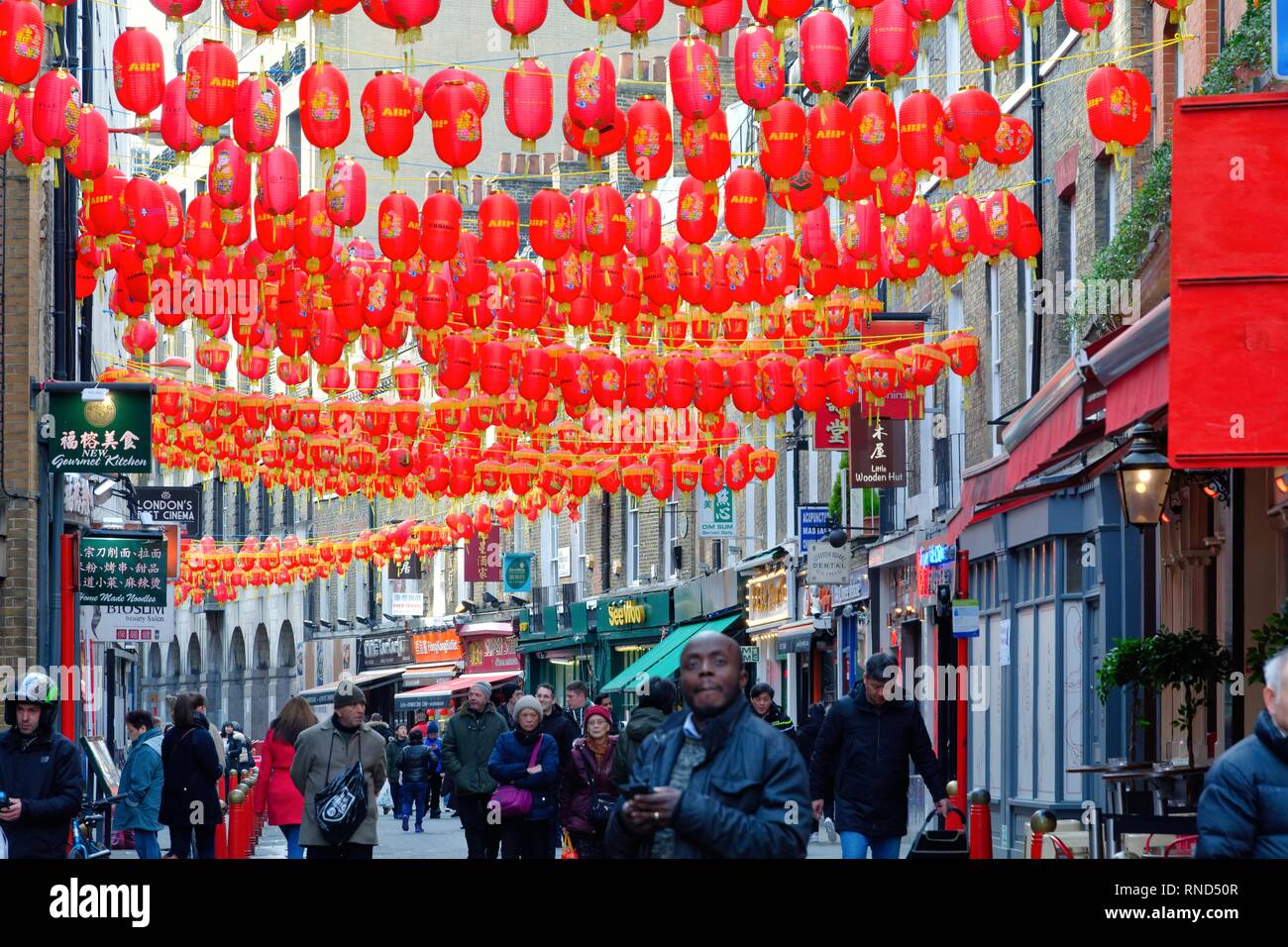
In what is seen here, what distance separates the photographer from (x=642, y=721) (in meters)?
14.1

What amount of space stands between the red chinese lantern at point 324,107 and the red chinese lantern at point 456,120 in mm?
629

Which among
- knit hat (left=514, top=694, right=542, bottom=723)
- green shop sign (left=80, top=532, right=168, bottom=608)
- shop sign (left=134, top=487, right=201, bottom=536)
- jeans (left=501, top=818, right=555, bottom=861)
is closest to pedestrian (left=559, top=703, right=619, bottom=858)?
jeans (left=501, top=818, right=555, bottom=861)

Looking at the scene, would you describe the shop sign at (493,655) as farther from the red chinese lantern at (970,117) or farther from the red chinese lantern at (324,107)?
the red chinese lantern at (324,107)

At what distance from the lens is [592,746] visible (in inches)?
635

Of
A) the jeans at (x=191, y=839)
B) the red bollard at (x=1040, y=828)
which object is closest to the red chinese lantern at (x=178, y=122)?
the jeans at (x=191, y=839)

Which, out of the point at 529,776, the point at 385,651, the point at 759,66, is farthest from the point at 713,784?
the point at 385,651

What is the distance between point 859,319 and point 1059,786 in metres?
6.77

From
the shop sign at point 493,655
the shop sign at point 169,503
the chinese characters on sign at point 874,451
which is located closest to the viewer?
the chinese characters on sign at point 874,451

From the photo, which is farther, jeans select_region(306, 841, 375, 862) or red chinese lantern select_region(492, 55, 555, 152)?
red chinese lantern select_region(492, 55, 555, 152)

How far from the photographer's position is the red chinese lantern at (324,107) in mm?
15844

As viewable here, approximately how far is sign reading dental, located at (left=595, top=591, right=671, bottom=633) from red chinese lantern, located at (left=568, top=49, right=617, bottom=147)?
33.7m

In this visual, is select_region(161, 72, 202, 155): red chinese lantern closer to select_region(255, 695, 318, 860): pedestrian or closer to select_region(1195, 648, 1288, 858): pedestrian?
select_region(255, 695, 318, 860): pedestrian

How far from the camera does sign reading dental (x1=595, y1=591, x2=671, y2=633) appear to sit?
48897 mm
